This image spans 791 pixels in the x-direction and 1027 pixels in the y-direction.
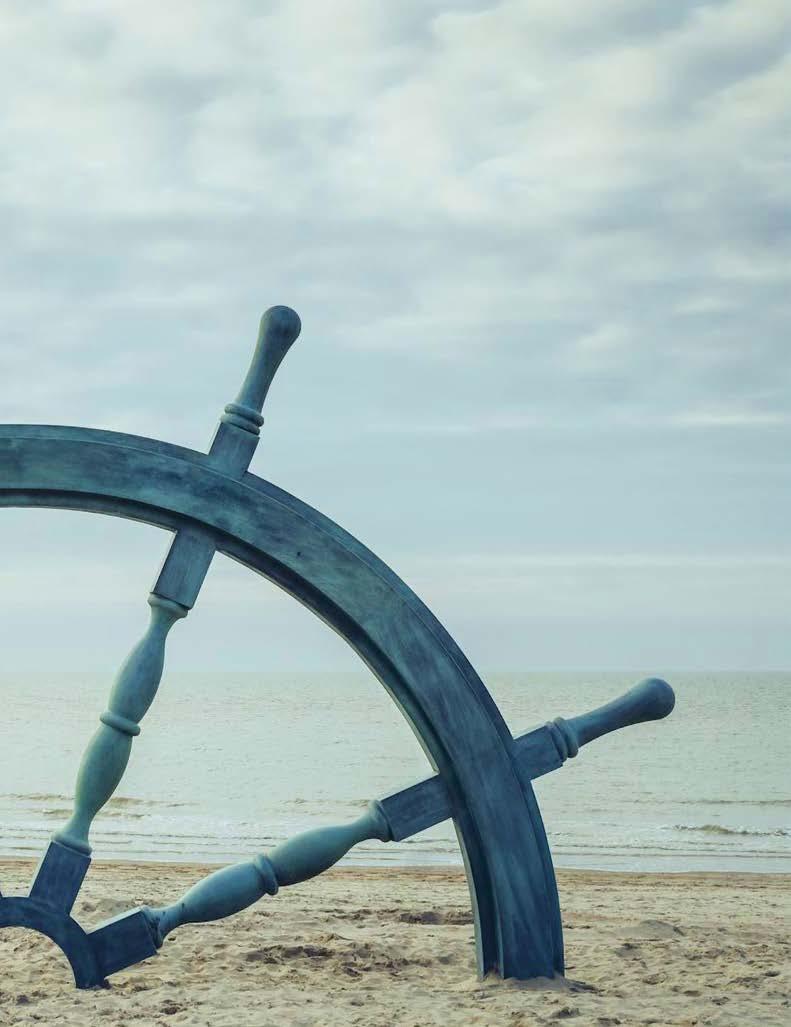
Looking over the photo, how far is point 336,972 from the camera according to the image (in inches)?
164

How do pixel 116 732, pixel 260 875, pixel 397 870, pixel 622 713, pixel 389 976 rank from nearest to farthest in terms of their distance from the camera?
1. pixel 116 732
2. pixel 260 875
3. pixel 622 713
4. pixel 389 976
5. pixel 397 870

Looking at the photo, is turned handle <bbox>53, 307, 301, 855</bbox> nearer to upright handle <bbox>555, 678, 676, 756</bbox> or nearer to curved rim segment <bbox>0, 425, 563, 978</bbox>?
curved rim segment <bbox>0, 425, 563, 978</bbox>

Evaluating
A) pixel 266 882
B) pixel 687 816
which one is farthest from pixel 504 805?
pixel 687 816

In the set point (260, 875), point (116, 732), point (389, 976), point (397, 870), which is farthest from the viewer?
point (397, 870)

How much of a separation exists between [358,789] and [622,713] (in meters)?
16.8

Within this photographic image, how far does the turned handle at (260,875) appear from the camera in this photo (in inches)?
132

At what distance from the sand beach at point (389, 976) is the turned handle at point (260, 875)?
32 centimetres

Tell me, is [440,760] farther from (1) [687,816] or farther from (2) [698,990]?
(1) [687,816]

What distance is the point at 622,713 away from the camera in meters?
3.62

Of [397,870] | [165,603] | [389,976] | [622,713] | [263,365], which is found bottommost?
[397,870]

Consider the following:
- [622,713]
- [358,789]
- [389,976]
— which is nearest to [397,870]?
[389,976]

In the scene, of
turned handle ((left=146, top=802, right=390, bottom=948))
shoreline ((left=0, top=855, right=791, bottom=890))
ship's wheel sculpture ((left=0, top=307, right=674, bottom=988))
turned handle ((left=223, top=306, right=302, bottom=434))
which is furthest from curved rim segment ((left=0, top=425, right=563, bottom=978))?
shoreline ((left=0, top=855, right=791, bottom=890))

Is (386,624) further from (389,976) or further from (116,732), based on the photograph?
(389,976)

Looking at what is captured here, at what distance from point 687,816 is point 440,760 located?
42.7 ft
